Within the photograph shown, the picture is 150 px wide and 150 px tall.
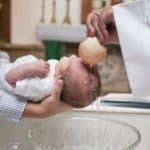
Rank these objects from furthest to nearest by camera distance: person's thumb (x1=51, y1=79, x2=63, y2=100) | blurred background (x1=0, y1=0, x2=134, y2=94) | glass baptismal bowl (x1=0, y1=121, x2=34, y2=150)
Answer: blurred background (x1=0, y1=0, x2=134, y2=94)
glass baptismal bowl (x1=0, y1=121, x2=34, y2=150)
person's thumb (x1=51, y1=79, x2=63, y2=100)

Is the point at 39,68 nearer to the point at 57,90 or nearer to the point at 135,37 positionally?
the point at 57,90

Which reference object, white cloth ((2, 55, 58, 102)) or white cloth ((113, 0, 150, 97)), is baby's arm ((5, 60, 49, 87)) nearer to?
white cloth ((2, 55, 58, 102))

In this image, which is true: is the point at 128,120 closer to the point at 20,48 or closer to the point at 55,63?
the point at 55,63

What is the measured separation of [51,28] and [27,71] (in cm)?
120

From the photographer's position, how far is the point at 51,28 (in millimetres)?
1848

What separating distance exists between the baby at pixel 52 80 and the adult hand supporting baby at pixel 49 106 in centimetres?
1

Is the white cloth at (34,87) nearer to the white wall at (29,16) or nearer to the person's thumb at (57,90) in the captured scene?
the person's thumb at (57,90)

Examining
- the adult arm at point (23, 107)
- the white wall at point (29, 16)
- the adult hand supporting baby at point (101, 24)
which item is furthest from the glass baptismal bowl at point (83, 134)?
the white wall at point (29, 16)

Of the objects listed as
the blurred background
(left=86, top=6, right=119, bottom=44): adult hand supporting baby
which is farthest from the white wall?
(left=86, top=6, right=119, bottom=44): adult hand supporting baby

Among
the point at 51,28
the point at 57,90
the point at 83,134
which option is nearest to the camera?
the point at 57,90

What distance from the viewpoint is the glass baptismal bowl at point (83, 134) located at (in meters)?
0.73

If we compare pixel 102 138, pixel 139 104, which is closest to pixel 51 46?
pixel 139 104

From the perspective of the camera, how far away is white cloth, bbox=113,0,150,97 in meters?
0.68

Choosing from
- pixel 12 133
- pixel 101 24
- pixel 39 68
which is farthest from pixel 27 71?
pixel 12 133
